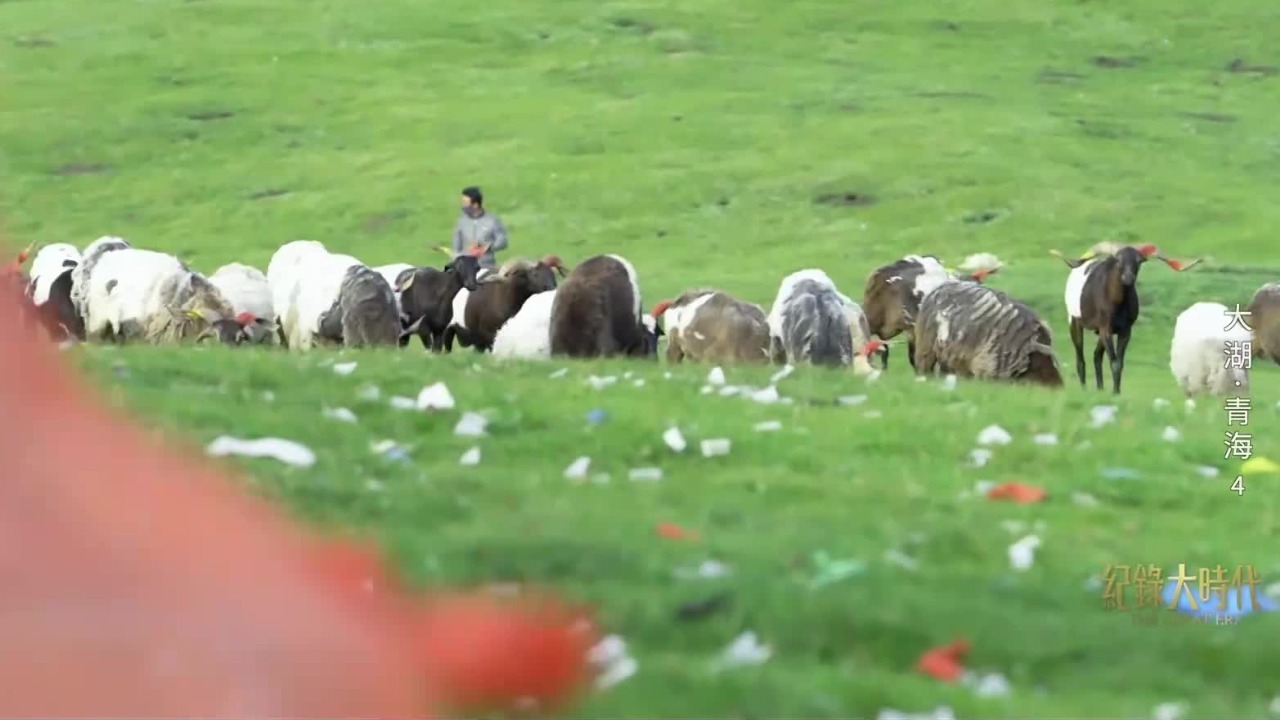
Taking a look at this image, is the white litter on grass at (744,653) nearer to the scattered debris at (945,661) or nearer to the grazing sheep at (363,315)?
the scattered debris at (945,661)

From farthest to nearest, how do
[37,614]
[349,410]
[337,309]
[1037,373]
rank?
[337,309] → [1037,373] → [349,410] → [37,614]

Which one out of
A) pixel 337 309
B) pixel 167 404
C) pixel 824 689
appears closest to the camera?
pixel 824 689

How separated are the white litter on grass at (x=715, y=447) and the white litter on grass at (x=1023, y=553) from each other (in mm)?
2235

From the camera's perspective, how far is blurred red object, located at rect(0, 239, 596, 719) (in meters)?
1.28

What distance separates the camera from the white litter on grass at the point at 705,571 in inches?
263

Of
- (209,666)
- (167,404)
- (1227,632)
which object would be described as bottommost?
(1227,632)

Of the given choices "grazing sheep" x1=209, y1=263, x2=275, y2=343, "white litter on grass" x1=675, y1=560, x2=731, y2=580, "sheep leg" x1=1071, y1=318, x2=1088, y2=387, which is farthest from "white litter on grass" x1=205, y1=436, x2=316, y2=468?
"sheep leg" x1=1071, y1=318, x2=1088, y2=387

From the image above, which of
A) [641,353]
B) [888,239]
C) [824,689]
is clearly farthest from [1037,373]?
[888,239]

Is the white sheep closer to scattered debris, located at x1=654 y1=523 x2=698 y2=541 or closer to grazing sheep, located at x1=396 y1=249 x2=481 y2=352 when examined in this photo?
grazing sheep, located at x1=396 y1=249 x2=481 y2=352

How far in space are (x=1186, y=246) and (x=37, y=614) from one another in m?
42.8

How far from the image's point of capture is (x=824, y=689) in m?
5.38

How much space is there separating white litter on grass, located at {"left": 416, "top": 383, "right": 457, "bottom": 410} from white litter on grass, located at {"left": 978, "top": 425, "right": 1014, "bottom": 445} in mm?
3318

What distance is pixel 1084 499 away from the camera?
30.0ft

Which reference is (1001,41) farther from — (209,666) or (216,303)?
(209,666)
